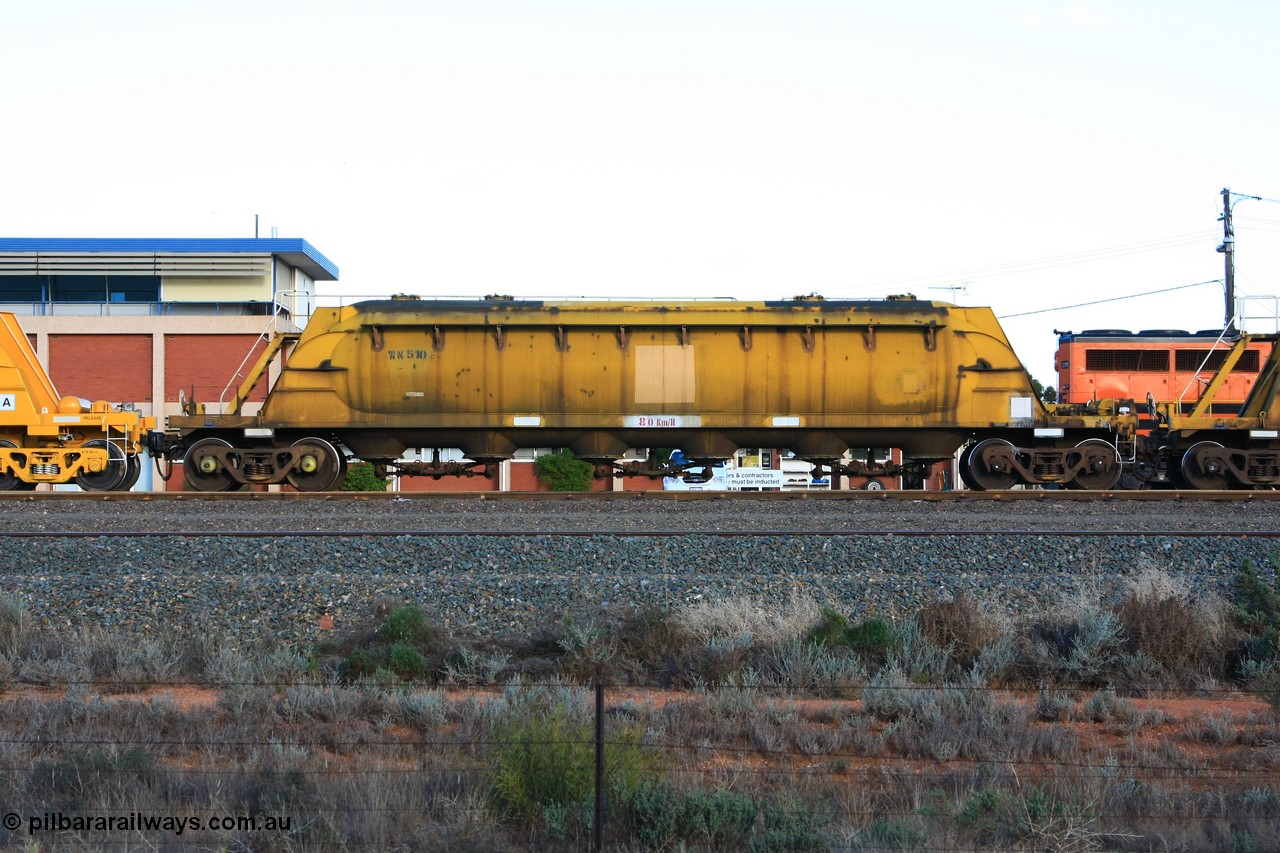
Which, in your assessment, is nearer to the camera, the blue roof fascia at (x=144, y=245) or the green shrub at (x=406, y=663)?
the green shrub at (x=406, y=663)

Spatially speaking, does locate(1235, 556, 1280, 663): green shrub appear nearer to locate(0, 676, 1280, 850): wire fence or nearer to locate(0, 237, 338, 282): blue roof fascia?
locate(0, 676, 1280, 850): wire fence

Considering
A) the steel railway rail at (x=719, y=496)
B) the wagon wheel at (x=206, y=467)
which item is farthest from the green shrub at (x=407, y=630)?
the wagon wheel at (x=206, y=467)

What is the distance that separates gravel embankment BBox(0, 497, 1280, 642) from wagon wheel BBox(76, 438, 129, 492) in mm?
4721

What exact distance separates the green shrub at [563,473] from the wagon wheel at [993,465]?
20981 millimetres

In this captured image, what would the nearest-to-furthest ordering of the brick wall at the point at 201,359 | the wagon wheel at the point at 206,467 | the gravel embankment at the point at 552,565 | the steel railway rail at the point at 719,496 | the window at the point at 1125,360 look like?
1. the gravel embankment at the point at 552,565
2. the steel railway rail at the point at 719,496
3. the wagon wheel at the point at 206,467
4. the window at the point at 1125,360
5. the brick wall at the point at 201,359

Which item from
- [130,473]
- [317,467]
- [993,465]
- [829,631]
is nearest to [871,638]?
[829,631]

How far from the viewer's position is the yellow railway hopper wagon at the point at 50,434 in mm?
18578

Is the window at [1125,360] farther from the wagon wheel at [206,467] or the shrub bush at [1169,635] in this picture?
the wagon wheel at [206,467]

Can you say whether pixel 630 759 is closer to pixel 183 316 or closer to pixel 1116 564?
pixel 1116 564

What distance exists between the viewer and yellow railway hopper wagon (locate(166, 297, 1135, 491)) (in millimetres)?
18453

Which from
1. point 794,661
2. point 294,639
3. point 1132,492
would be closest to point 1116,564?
point 794,661

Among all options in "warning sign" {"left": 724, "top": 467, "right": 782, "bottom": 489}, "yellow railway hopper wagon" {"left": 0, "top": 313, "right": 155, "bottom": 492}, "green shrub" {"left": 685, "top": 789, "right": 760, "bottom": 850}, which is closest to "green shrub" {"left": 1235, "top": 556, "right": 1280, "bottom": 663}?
"green shrub" {"left": 685, "top": 789, "right": 760, "bottom": 850}

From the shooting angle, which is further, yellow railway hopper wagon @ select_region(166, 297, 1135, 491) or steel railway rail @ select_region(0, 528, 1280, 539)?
yellow railway hopper wagon @ select_region(166, 297, 1135, 491)

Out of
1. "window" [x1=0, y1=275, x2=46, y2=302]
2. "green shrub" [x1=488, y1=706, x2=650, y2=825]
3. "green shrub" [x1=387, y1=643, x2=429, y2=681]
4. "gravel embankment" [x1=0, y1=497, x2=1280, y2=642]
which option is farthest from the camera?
"window" [x1=0, y1=275, x2=46, y2=302]
